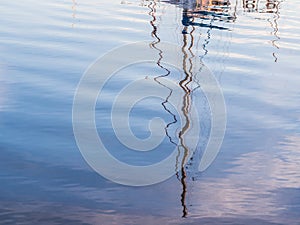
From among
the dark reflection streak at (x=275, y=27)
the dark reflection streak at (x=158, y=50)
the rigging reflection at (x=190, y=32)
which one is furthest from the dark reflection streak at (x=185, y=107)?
the dark reflection streak at (x=275, y=27)

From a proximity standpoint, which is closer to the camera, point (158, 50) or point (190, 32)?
point (158, 50)

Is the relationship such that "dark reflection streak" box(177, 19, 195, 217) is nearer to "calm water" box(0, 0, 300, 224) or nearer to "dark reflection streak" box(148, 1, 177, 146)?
"calm water" box(0, 0, 300, 224)

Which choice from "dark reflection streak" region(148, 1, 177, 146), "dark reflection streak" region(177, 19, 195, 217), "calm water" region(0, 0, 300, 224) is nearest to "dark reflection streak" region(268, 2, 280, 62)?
"calm water" region(0, 0, 300, 224)

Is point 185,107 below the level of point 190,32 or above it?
below

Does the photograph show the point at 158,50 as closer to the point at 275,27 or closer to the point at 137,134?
the point at 137,134

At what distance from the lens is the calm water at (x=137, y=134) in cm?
718

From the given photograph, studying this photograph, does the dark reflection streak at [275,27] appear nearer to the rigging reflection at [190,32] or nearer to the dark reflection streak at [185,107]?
the rigging reflection at [190,32]

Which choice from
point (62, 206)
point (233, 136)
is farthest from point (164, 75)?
point (62, 206)

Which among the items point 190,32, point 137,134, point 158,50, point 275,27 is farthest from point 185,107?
point 275,27

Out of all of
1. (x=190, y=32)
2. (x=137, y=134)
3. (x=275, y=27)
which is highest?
(x=190, y=32)

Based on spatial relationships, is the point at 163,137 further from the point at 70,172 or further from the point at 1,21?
the point at 1,21

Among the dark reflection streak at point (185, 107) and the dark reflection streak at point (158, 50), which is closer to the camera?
the dark reflection streak at point (185, 107)

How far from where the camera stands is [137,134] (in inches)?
395

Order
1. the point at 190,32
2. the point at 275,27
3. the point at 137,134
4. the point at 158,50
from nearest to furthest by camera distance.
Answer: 1. the point at 137,134
2. the point at 158,50
3. the point at 190,32
4. the point at 275,27
